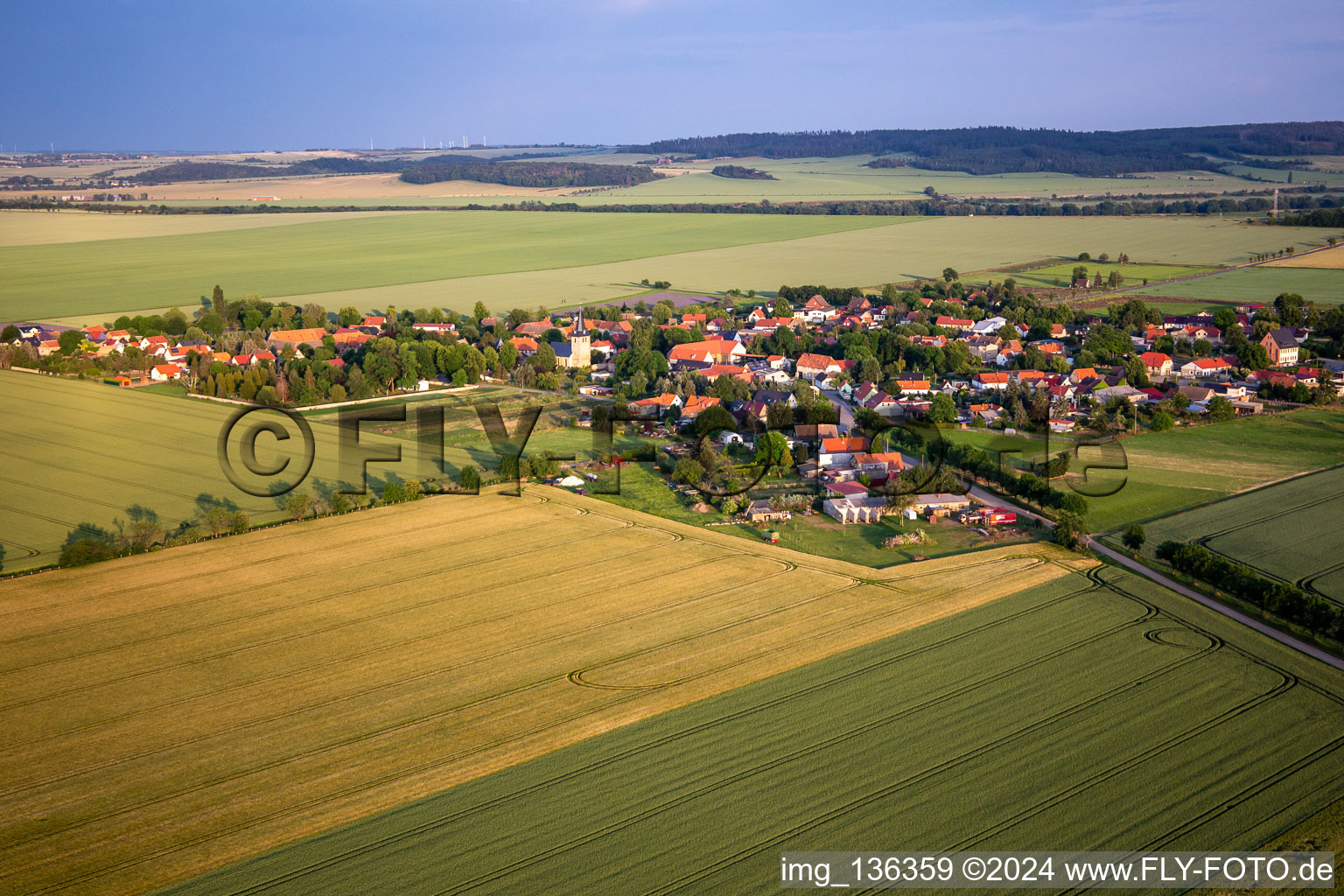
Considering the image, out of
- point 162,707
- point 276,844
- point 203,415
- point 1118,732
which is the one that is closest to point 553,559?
point 162,707

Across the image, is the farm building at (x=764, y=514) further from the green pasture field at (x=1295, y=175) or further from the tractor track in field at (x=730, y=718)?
the green pasture field at (x=1295, y=175)

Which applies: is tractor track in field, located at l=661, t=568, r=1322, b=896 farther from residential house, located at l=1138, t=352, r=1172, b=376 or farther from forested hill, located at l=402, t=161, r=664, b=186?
forested hill, located at l=402, t=161, r=664, b=186

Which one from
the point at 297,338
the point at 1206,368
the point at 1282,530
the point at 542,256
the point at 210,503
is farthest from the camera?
the point at 542,256

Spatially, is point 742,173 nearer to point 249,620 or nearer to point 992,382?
point 992,382

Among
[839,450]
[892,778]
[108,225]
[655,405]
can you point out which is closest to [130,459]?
[655,405]

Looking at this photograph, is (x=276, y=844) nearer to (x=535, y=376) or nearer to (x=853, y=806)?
(x=853, y=806)
